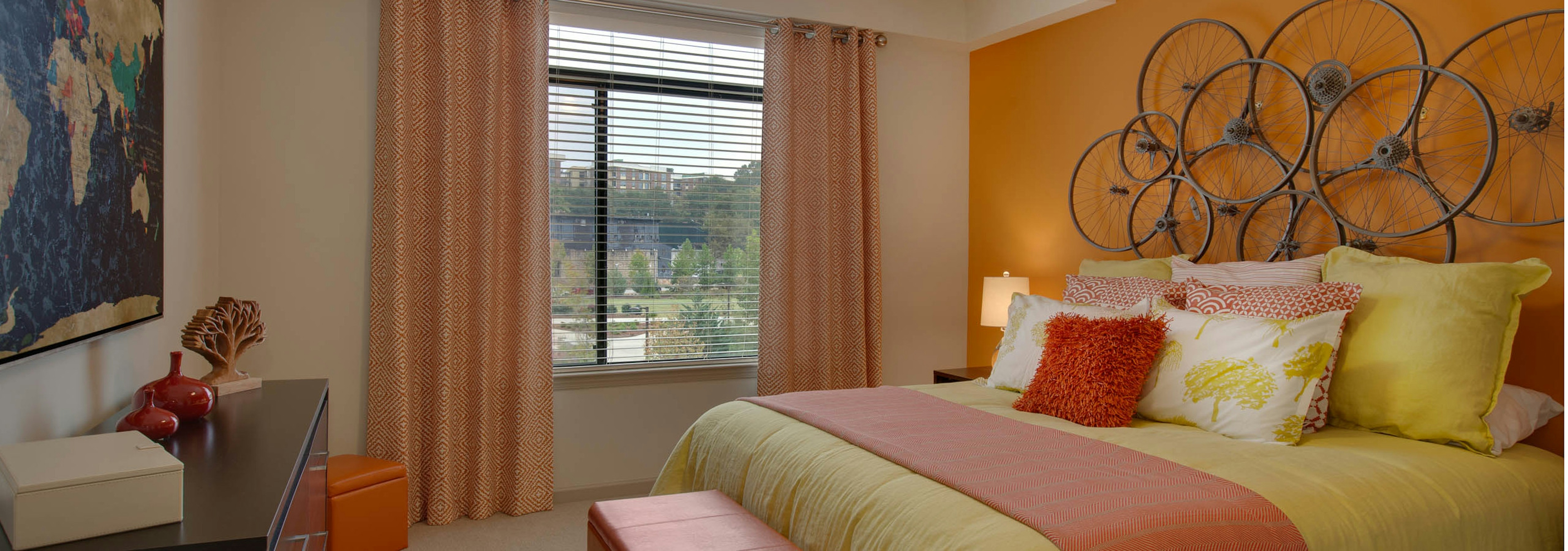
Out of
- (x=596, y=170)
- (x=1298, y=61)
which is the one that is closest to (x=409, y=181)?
(x=596, y=170)

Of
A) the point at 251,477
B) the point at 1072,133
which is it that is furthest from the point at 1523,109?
the point at 251,477

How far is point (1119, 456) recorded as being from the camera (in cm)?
195

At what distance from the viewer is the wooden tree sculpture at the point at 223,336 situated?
6.87 ft

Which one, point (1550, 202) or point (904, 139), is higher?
point (904, 139)

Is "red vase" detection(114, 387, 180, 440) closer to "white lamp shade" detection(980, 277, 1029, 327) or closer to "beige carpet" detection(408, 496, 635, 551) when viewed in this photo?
"beige carpet" detection(408, 496, 635, 551)

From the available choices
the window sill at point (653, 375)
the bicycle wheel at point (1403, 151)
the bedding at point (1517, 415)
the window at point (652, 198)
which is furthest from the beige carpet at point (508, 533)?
the bicycle wheel at point (1403, 151)

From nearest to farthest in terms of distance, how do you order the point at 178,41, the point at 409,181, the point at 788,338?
the point at 178,41, the point at 409,181, the point at 788,338

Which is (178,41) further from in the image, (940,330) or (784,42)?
(940,330)

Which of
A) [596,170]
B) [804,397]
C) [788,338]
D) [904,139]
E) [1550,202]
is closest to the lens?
[1550,202]

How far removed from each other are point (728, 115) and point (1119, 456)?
8.64 ft

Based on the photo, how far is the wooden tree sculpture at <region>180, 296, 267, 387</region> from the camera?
82.4 inches

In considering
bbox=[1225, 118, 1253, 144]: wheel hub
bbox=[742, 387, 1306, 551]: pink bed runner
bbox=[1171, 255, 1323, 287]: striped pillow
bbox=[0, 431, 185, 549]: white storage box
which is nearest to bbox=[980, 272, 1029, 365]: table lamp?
bbox=[1171, 255, 1323, 287]: striped pillow

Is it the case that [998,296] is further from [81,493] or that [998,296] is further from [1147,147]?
[81,493]

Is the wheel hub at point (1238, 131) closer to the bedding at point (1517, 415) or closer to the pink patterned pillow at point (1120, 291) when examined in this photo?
the pink patterned pillow at point (1120, 291)
